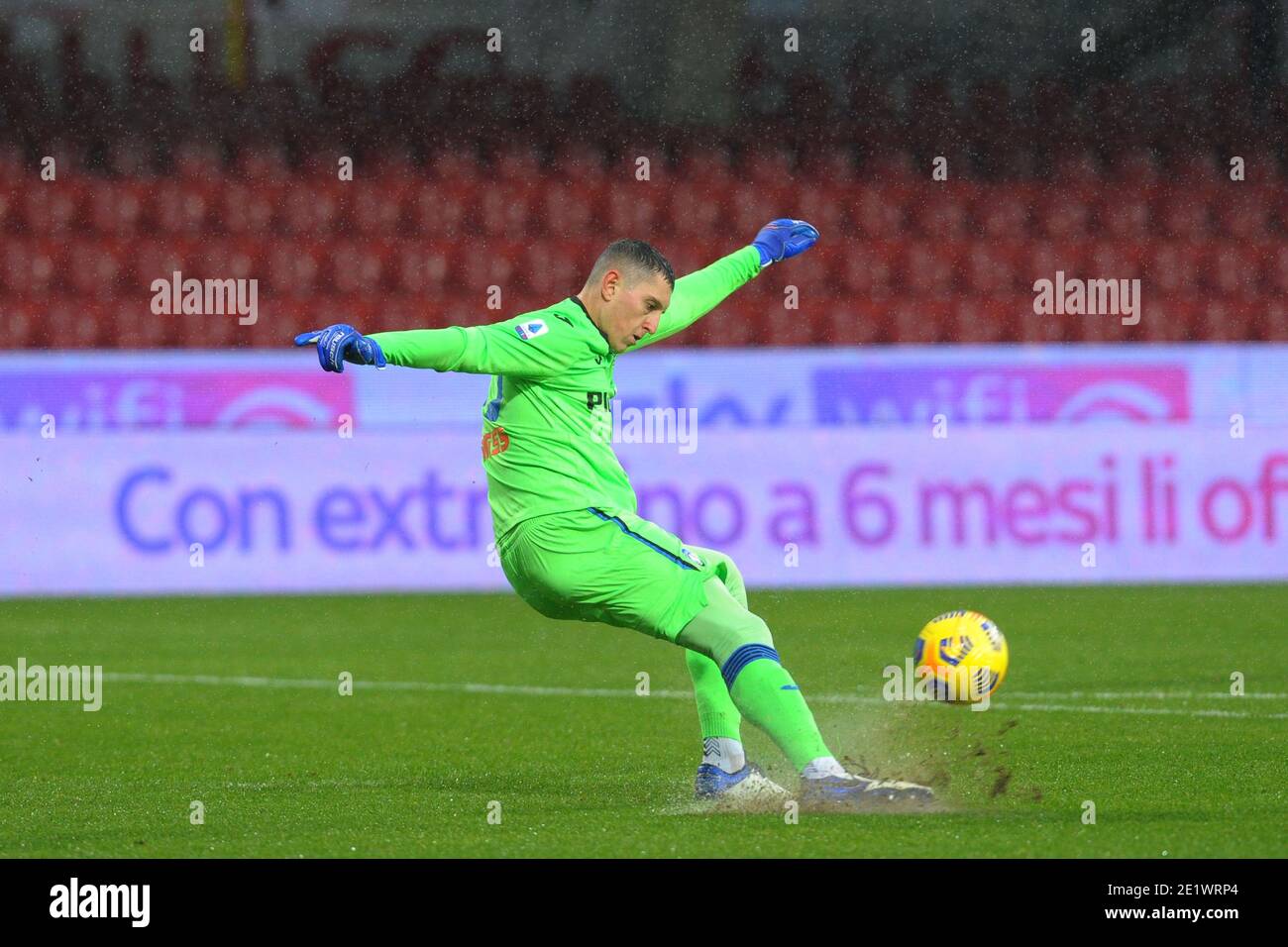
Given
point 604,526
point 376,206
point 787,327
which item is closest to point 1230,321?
point 787,327

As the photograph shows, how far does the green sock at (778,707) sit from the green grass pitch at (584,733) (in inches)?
7.7

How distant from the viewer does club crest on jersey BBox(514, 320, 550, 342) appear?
17.8 feet

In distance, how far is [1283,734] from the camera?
7129mm

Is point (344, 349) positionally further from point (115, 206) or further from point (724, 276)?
point (115, 206)

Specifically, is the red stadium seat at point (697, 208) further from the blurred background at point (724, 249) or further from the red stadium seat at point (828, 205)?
the red stadium seat at point (828, 205)

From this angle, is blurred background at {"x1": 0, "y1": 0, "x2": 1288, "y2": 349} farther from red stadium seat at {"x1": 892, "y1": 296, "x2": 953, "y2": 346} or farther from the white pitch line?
the white pitch line

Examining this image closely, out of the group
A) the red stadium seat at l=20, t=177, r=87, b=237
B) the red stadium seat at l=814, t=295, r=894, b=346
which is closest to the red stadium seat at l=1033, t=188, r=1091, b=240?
the red stadium seat at l=814, t=295, r=894, b=346

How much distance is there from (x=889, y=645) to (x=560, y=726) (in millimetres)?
2894

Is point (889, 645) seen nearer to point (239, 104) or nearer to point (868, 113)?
point (868, 113)

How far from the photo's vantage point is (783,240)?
6.66 metres

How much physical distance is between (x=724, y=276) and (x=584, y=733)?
6.75ft

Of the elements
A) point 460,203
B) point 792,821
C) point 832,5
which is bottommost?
point 792,821

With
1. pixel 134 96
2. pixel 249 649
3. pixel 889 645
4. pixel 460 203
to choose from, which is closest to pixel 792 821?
pixel 889 645

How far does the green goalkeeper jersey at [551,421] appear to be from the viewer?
5.47m
